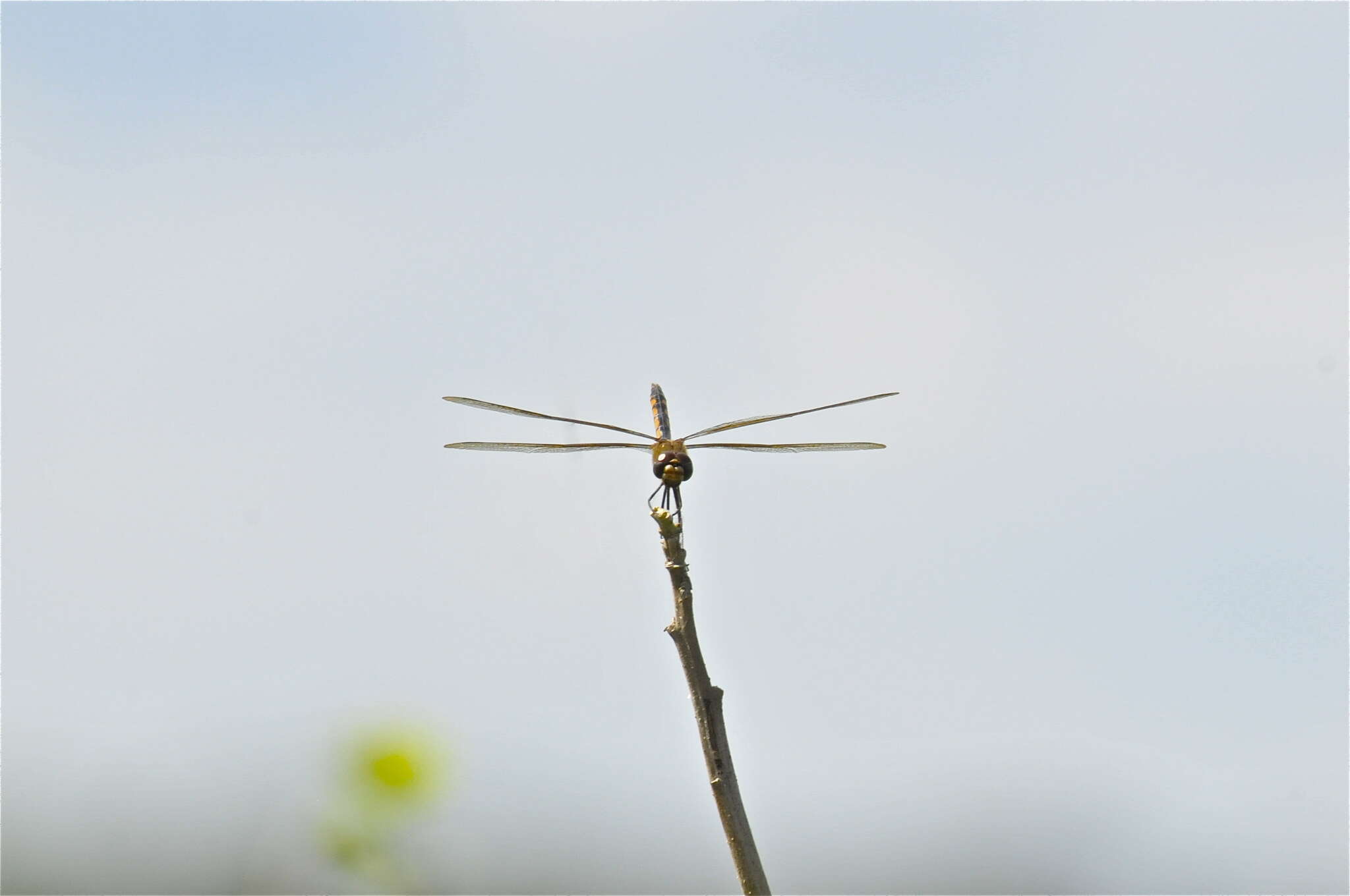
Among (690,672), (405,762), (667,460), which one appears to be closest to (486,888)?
(405,762)

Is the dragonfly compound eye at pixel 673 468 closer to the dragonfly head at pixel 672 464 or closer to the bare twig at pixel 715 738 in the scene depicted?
the dragonfly head at pixel 672 464

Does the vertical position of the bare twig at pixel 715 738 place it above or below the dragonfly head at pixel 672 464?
below

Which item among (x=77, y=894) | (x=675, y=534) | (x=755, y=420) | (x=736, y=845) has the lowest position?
(x=77, y=894)

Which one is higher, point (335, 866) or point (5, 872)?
point (335, 866)

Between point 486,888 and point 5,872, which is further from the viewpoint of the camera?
point 5,872

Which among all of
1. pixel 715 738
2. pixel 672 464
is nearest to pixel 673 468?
pixel 672 464

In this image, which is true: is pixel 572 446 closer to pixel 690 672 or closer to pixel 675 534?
pixel 675 534

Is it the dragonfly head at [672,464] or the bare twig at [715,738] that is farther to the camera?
the dragonfly head at [672,464]
